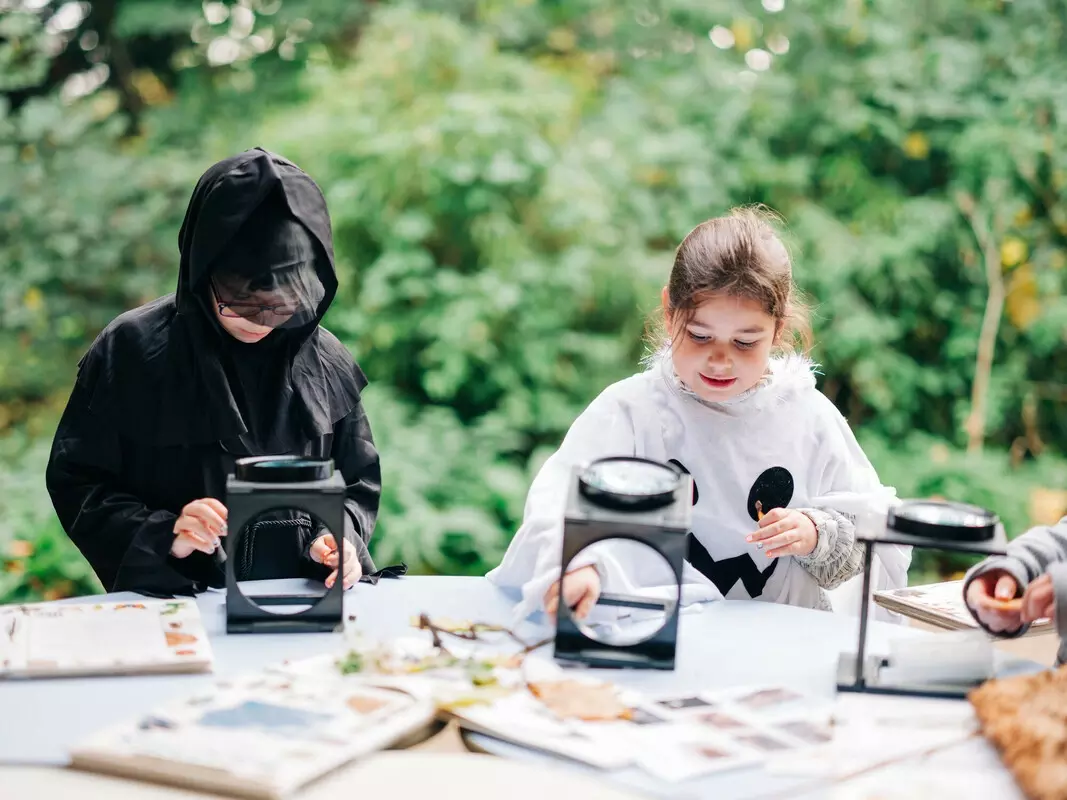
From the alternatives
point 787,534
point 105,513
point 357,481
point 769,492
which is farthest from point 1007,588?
point 105,513

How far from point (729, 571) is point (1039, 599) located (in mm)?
566

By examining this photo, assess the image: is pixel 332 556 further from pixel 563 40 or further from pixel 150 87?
pixel 150 87

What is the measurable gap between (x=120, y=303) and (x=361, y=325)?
114 cm

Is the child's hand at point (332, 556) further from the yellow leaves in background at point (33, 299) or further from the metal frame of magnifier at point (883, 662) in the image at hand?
the yellow leaves in background at point (33, 299)

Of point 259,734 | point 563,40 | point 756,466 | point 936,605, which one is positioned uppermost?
point 563,40

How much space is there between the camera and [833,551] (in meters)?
1.95

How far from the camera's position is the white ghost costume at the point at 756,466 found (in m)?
2.00

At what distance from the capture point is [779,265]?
2041 mm

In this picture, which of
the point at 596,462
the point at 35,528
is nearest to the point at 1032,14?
the point at 596,462

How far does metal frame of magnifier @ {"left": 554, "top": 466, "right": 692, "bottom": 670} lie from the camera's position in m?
1.49

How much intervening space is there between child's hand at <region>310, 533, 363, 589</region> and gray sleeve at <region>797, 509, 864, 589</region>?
75 cm

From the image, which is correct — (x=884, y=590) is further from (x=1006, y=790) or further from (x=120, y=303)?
(x=120, y=303)

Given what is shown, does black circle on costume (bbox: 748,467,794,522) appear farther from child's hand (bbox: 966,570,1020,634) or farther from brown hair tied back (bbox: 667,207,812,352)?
child's hand (bbox: 966,570,1020,634)

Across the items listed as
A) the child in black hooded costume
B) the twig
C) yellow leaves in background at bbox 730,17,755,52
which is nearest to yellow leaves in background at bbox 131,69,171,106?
yellow leaves in background at bbox 730,17,755,52
